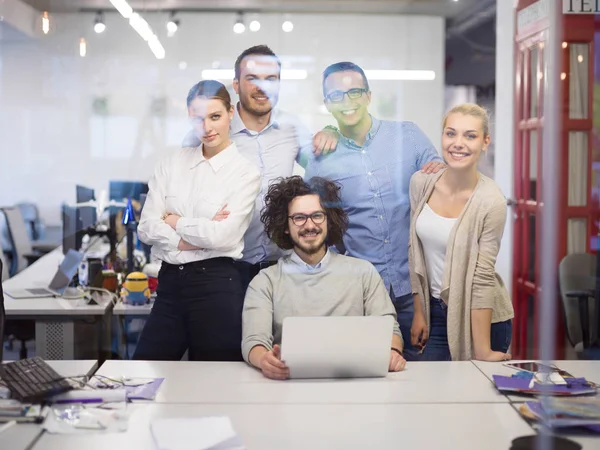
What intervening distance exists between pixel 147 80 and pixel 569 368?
222 centimetres

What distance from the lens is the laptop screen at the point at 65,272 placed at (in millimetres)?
4090

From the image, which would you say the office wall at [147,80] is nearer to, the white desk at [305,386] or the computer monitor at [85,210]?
the computer monitor at [85,210]

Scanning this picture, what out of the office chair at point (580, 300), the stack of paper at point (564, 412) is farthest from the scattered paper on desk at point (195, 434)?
the office chair at point (580, 300)

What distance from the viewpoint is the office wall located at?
3664 mm

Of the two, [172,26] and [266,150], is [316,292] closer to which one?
[266,150]

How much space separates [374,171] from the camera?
11.9ft

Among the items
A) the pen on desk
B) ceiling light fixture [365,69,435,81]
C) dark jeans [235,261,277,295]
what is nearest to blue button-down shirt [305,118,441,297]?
ceiling light fixture [365,69,435,81]

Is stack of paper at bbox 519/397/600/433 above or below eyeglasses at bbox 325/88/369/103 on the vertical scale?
below

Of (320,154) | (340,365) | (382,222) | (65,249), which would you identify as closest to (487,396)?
(340,365)

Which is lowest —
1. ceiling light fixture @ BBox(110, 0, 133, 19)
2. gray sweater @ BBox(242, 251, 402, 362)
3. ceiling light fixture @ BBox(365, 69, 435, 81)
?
gray sweater @ BBox(242, 251, 402, 362)

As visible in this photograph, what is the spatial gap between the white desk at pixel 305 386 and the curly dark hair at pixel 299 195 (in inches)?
28.1

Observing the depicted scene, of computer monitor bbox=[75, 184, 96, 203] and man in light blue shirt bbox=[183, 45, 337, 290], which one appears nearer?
man in light blue shirt bbox=[183, 45, 337, 290]

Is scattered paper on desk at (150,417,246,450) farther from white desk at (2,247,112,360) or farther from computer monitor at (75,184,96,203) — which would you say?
computer monitor at (75,184,96,203)

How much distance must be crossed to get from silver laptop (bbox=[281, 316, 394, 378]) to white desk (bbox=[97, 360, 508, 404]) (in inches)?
1.7
